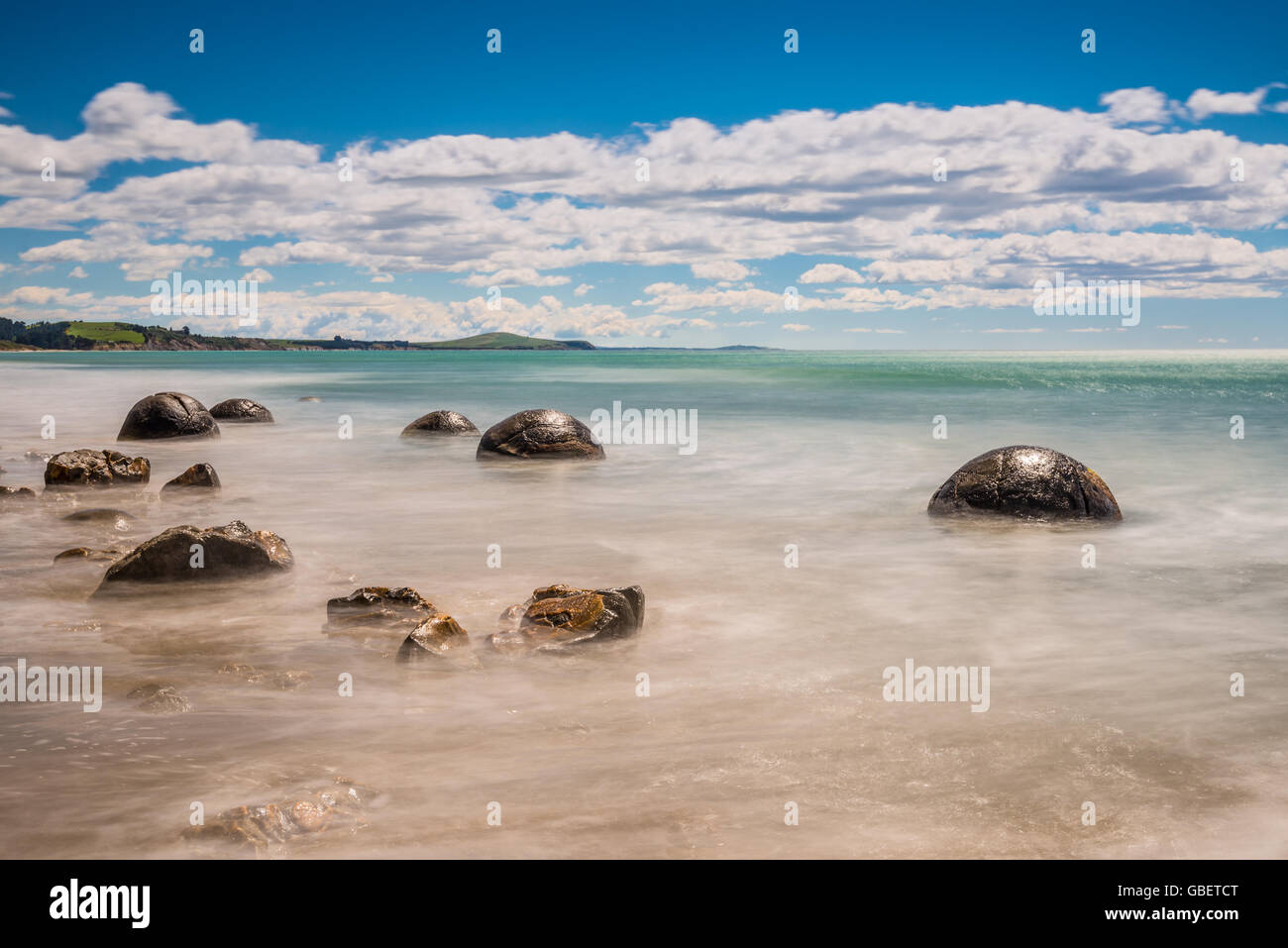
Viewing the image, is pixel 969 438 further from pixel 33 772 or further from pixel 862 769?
pixel 33 772

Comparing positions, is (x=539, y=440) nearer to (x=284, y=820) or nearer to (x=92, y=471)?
(x=92, y=471)

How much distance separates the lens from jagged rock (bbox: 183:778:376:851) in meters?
Answer: 3.36

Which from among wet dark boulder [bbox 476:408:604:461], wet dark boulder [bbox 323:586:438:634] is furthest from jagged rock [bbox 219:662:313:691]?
wet dark boulder [bbox 476:408:604:461]

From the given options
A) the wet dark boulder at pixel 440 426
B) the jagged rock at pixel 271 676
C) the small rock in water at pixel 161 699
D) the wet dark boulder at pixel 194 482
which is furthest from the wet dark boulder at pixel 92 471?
the small rock in water at pixel 161 699

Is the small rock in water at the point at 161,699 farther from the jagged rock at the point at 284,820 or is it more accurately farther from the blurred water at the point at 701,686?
the jagged rock at the point at 284,820

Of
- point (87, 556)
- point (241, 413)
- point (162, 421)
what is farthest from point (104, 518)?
point (241, 413)

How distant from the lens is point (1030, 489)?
9539 mm

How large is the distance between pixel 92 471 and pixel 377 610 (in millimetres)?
A: 7801

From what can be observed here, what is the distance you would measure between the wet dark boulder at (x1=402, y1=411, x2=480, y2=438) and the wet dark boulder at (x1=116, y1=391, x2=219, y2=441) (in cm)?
382

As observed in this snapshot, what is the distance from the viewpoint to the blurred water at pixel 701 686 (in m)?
3.54

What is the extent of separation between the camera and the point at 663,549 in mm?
8508

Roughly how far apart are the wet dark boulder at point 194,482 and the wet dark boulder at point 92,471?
83 cm

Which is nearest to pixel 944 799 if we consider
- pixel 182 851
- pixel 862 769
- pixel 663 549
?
pixel 862 769
